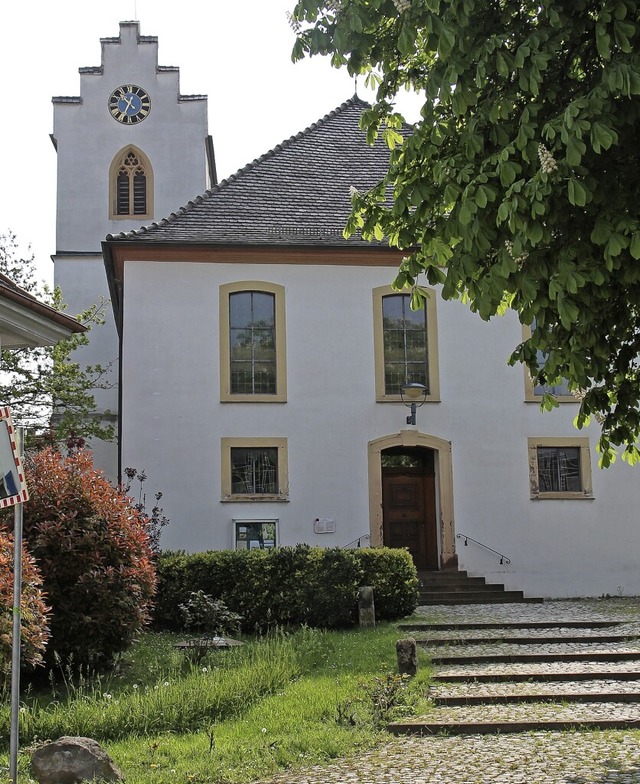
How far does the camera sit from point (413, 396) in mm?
20688

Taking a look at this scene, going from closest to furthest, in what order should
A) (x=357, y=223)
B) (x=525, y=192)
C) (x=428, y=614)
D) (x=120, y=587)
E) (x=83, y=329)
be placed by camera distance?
(x=525, y=192) < (x=357, y=223) < (x=83, y=329) < (x=120, y=587) < (x=428, y=614)

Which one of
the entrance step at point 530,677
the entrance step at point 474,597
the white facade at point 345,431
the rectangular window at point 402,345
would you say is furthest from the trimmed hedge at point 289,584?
the rectangular window at point 402,345

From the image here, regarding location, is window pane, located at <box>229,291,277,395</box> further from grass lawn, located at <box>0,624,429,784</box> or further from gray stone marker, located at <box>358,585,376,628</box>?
grass lawn, located at <box>0,624,429,784</box>

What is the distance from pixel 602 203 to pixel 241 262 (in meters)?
15.8

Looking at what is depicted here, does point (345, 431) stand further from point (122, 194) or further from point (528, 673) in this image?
point (122, 194)

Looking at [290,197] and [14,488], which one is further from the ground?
[290,197]

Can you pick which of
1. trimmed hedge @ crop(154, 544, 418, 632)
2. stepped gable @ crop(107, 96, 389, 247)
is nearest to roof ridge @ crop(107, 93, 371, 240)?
stepped gable @ crop(107, 96, 389, 247)

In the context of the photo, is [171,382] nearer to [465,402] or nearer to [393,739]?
[465,402]

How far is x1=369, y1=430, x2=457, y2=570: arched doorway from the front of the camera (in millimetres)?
20734

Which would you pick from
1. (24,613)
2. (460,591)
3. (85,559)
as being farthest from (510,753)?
(460,591)

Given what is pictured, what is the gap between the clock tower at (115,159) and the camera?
30969 millimetres

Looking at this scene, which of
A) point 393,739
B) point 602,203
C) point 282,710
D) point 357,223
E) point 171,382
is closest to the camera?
point 602,203

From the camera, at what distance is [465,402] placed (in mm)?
21391

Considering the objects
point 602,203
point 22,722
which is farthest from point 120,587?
point 602,203
